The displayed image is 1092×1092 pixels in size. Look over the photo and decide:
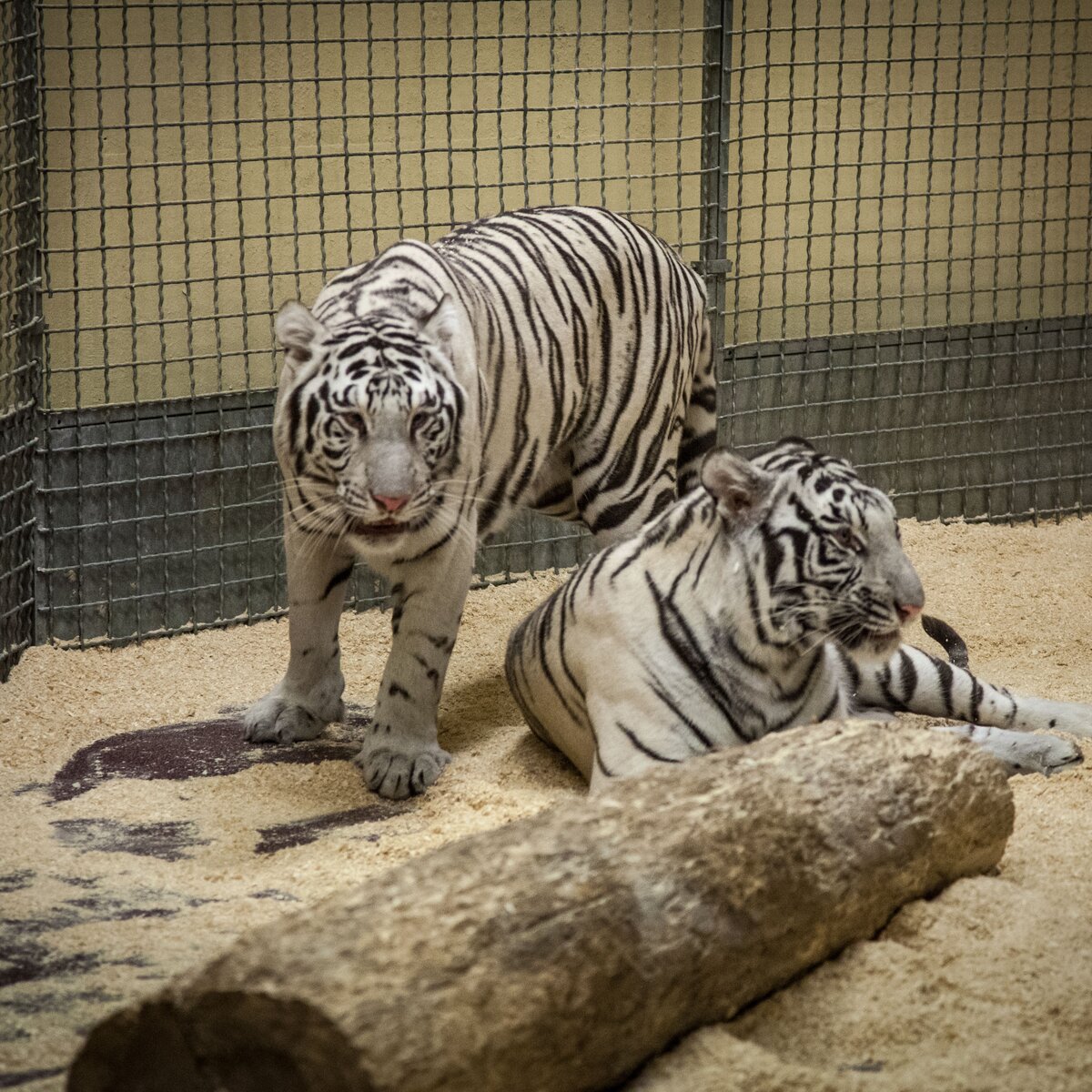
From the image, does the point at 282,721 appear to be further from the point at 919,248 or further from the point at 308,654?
the point at 919,248

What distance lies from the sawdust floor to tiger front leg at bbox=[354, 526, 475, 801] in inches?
4.0

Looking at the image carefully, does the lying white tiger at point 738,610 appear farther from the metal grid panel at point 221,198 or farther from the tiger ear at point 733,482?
the metal grid panel at point 221,198

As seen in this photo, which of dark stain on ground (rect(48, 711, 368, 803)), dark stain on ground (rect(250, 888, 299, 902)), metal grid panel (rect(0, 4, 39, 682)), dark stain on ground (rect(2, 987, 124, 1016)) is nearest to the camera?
dark stain on ground (rect(2, 987, 124, 1016))

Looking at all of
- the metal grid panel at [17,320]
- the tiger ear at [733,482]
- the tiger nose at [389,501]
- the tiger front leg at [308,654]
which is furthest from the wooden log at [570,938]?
the metal grid panel at [17,320]

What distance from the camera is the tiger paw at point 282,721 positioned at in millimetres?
4410

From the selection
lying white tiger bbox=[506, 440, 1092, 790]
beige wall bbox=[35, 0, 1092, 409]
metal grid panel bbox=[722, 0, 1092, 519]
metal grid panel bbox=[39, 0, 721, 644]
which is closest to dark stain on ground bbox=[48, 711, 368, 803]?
metal grid panel bbox=[39, 0, 721, 644]

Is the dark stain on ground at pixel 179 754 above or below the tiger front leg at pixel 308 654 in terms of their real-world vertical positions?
below

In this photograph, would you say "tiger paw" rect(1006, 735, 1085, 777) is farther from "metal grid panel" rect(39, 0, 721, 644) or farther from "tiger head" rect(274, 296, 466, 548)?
"metal grid panel" rect(39, 0, 721, 644)

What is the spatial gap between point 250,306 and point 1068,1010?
151 inches

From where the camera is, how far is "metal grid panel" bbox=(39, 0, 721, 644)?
16.6 feet

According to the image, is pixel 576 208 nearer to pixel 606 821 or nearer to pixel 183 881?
pixel 183 881

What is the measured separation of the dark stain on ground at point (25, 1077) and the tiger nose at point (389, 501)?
5.52ft

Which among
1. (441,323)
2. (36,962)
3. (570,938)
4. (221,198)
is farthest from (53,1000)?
(221,198)

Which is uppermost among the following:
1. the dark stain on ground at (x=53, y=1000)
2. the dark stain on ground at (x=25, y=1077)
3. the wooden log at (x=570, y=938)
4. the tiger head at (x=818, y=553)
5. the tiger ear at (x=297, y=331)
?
the tiger ear at (x=297, y=331)
